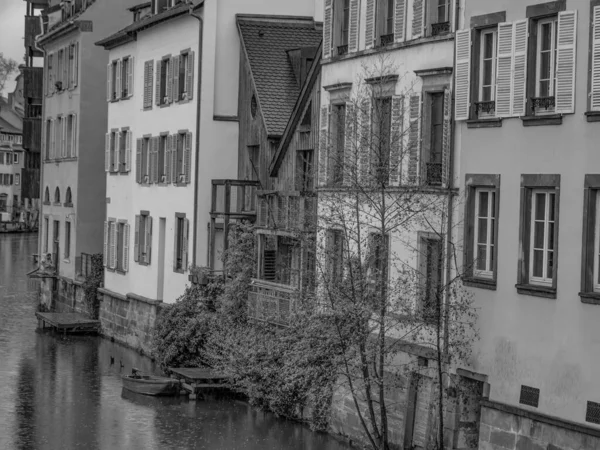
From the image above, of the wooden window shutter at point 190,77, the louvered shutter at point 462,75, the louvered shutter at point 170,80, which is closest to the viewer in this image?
the louvered shutter at point 462,75

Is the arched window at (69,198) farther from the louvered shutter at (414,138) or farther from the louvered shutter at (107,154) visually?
the louvered shutter at (414,138)

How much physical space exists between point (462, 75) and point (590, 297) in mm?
5876

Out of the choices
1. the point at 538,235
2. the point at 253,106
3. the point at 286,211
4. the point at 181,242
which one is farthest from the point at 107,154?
the point at 538,235

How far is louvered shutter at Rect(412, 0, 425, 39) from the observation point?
2919cm

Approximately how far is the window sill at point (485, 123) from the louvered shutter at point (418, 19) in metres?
3.69

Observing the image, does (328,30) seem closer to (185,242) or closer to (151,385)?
(151,385)

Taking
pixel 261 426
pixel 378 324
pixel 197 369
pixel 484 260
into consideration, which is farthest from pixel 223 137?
pixel 484 260

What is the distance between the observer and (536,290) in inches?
950

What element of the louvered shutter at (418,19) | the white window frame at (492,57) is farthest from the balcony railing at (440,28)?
the white window frame at (492,57)

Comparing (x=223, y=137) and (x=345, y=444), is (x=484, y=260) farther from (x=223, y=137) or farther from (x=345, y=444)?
(x=223, y=137)

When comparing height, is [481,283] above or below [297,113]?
below

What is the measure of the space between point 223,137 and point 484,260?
64.2ft

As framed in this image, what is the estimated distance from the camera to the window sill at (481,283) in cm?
2547

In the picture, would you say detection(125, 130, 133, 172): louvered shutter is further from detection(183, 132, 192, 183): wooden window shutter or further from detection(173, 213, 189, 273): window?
detection(183, 132, 192, 183): wooden window shutter
